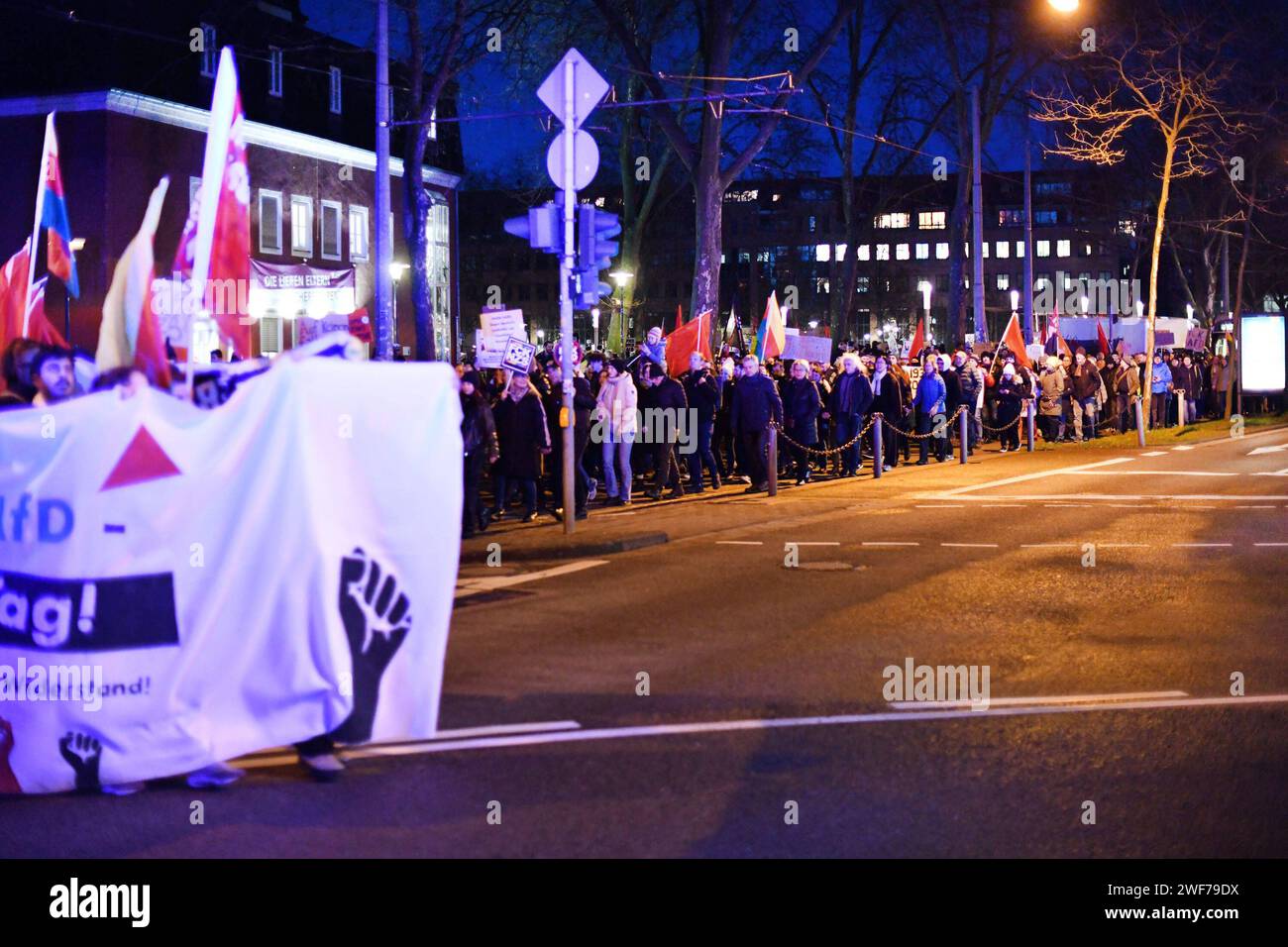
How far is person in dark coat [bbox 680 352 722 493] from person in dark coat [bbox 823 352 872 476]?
3527mm

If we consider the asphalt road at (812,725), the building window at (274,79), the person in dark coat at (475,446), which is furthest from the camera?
the building window at (274,79)

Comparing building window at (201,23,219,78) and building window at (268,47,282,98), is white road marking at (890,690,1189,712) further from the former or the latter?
building window at (268,47,282,98)

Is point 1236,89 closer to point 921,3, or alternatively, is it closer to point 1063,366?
point 921,3

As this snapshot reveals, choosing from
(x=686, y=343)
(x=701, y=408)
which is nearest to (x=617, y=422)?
(x=701, y=408)

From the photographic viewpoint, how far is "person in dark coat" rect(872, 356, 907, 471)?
26.6 m

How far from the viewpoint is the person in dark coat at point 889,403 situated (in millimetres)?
26625

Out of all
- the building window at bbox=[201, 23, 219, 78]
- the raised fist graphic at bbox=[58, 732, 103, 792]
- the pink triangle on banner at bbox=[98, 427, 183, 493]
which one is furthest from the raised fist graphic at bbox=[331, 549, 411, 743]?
A: the building window at bbox=[201, 23, 219, 78]

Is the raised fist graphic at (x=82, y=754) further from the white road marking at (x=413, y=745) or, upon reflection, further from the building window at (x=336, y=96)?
the building window at (x=336, y=96)

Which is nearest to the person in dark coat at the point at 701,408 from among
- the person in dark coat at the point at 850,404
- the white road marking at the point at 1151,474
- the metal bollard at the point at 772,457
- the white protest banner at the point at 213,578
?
the metal bollard at the point at 772,457

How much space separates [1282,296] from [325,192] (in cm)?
5836

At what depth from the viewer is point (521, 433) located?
58.5ft

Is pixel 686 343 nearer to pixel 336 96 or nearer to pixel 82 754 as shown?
pixel 82 754

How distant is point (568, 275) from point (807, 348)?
11705mm
